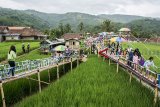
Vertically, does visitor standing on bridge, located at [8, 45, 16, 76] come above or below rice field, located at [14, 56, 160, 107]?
above

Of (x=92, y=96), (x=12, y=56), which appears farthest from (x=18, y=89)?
(x=92, y=96)

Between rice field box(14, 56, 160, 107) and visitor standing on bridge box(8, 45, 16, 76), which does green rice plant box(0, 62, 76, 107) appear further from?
rice field box(14, 56, 160, 107)

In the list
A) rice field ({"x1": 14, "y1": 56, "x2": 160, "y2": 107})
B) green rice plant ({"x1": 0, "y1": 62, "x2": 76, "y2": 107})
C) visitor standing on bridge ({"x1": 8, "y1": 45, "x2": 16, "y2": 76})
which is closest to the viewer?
rice field ({"x1": 14, "y1": 56, "x2": 160, "y2": 107})

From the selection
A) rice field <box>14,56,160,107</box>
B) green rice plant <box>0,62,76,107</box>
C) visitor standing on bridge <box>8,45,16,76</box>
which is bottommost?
green rice plant <box>0,62,76,107</box>

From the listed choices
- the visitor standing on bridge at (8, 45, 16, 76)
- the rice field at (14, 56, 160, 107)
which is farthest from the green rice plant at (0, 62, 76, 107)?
the rice field at (14, 56, 160, 107)

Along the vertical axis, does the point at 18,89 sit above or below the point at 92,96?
below

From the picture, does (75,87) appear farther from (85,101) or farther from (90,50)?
(90,50)

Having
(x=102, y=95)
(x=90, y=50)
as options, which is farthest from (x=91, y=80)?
(x=90, y=50)

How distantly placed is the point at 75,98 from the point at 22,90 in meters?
6.53

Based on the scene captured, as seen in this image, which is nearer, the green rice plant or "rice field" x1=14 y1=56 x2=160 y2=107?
"rice field" x1=14 y1=56 x2=160 y2=107

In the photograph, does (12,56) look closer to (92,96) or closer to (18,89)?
(18,89)

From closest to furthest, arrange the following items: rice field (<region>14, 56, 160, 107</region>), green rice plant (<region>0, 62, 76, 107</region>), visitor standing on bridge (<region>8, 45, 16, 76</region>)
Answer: rice field (<region>14, 56, 160, 107</region>), visitor standing on bridge (<region>8, 45, 16, 76</region>), green rice plant (<region>0, 62, 76, 107</region>)

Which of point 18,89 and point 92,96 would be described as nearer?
point 92,96

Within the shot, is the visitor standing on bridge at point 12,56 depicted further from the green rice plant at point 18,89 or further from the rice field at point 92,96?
the rice field at point 92,96
